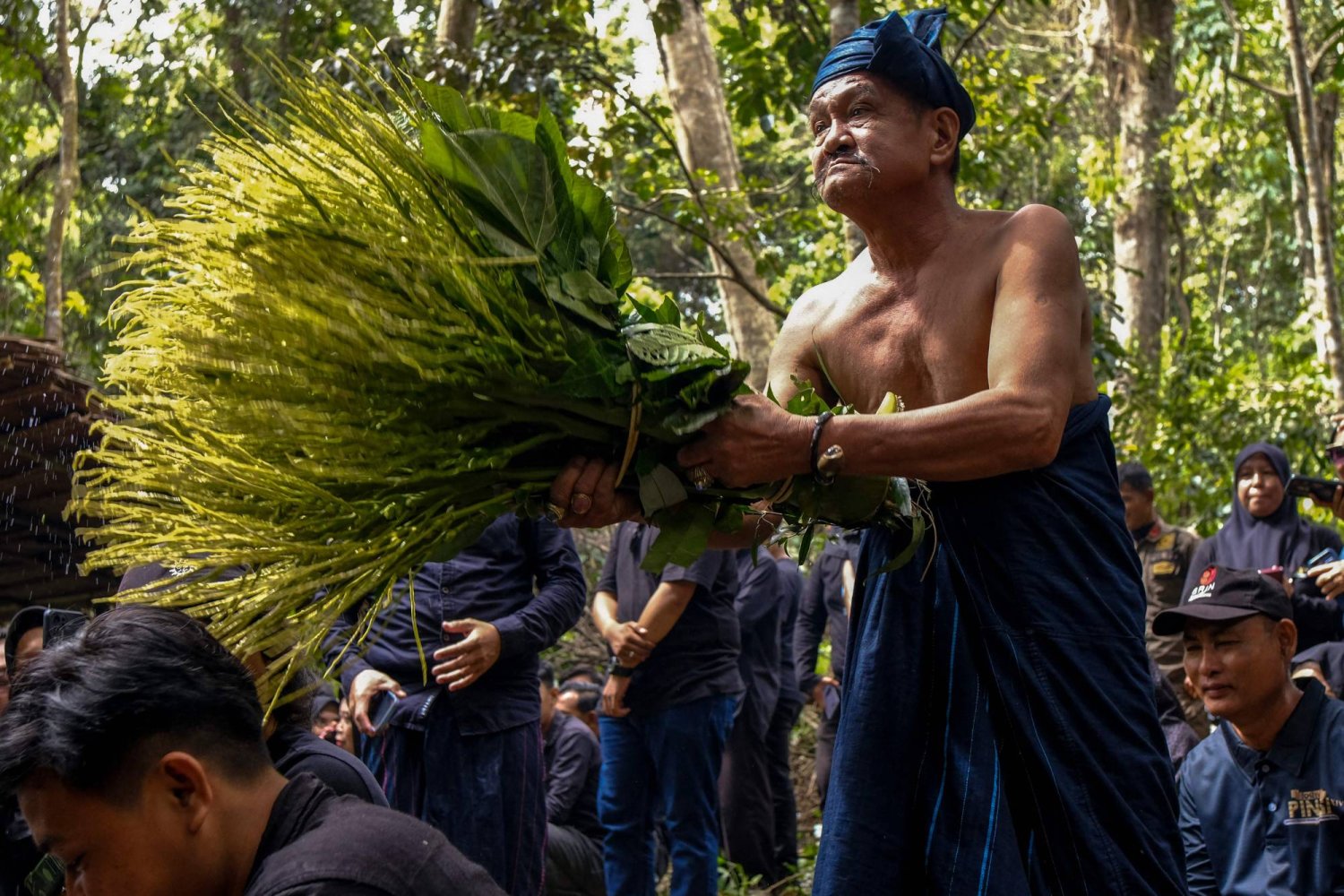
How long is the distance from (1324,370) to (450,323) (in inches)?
373


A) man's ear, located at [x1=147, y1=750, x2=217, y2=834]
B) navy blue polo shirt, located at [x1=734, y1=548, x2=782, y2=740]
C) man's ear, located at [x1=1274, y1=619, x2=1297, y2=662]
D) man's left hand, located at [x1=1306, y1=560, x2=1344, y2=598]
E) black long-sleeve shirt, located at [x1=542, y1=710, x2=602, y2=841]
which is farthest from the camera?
navy blue polo shirt, located at [x1=734, y1=548, x2=782, y2=740]

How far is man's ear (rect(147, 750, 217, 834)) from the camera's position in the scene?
2.05 m

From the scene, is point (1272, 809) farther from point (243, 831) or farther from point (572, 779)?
point (572, 779)

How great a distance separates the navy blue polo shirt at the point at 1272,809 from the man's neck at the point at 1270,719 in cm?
2

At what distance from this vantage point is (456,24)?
304 inches

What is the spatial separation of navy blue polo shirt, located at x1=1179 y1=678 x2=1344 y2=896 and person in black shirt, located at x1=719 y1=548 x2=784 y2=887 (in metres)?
3.28

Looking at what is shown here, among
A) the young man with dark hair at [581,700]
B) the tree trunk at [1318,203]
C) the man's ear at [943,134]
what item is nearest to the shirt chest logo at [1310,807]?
the man's ear at [943,134]

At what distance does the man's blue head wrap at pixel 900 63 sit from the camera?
2.87 m

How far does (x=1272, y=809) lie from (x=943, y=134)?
94.2 inches

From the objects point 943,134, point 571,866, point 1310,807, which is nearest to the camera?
point 943,134

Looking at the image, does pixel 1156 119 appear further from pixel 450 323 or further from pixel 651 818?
pixel 450 323

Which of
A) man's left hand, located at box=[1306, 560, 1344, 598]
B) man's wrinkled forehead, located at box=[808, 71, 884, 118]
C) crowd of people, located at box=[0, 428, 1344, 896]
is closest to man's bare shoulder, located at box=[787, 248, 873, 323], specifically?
man's wrinkled forehead, located at box=[808, 71, 884, 118]

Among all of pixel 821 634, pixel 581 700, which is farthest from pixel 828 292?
pixel 821 634

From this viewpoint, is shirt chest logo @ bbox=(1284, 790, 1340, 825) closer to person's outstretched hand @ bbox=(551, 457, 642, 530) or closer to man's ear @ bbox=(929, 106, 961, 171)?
man's ear @ bbox=(929, 106, 961, 171)
